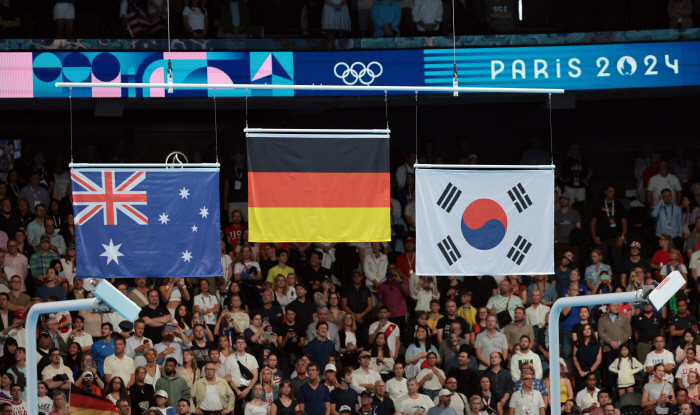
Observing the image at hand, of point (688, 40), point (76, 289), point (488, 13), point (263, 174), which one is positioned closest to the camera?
point (263, 174)

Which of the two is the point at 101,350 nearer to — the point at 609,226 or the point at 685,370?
the point at 685,370

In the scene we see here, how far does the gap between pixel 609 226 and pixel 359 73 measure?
232 inches

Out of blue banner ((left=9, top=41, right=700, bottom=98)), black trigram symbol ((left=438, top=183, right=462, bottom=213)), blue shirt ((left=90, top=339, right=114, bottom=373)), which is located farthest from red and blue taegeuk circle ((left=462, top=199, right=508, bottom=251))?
blue shirt ((left=90, top=339, right=114, bottom=373))

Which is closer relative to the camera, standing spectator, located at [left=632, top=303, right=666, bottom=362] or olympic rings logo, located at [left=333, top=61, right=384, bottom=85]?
standing spectator, located at [left=632, top=303, right=666, bottom=362]

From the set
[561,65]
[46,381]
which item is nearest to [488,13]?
[561,65]

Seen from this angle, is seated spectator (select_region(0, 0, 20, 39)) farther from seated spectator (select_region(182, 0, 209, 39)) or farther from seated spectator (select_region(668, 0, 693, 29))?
seated spectator (select_region(668, 0, 693, 29))

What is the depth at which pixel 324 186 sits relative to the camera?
1287cm

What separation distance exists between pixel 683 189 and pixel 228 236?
30.3 ft

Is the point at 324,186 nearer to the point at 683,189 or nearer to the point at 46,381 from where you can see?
the point at 46,381

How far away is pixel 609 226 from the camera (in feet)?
65.3

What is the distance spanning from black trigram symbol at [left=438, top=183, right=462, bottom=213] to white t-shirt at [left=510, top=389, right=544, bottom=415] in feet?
16.6

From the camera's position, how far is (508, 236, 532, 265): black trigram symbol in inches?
514

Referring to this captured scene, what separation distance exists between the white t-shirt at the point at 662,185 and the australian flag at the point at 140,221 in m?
10.9

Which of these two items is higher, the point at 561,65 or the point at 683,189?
the point at 561,65
